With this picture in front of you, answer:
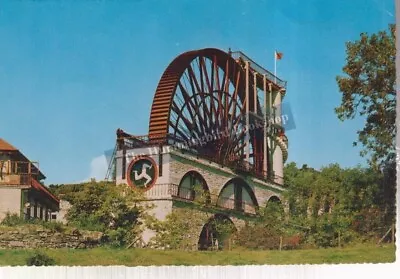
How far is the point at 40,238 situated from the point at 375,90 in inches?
92.5

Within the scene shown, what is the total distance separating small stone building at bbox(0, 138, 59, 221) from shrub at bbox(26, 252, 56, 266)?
0.29m

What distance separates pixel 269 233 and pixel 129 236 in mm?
944

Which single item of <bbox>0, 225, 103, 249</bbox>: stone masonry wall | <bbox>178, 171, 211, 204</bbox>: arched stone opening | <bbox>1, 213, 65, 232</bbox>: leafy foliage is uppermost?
<bbox>178, 171, 211, 204</bbox>: arched stone opening

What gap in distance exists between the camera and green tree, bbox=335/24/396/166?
6598mm

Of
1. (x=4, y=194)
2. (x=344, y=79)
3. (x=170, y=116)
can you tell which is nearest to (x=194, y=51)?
(x=170, y=116)

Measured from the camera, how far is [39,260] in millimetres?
6230

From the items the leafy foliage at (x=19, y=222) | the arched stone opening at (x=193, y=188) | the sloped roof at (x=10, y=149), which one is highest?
the sloped roof at (x=10, y=149)

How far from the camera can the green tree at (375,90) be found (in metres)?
6.60

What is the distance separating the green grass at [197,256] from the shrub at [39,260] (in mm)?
28

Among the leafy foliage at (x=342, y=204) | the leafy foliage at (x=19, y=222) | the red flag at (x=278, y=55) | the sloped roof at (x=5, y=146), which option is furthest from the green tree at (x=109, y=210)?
the red flag at (x=278, y=55)

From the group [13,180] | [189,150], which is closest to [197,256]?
[189,150]

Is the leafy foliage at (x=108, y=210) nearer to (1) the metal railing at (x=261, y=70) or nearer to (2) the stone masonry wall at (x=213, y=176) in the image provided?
(2) the stone masonry wall at (x=213, y=176)

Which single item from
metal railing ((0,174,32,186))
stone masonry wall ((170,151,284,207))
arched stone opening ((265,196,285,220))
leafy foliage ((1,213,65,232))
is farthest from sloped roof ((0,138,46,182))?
arched stone opening ((265,196,285,220))

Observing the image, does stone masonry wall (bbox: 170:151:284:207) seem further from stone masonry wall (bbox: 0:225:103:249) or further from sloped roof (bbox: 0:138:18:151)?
sloped roof (bbox: 0:138:18:151)
